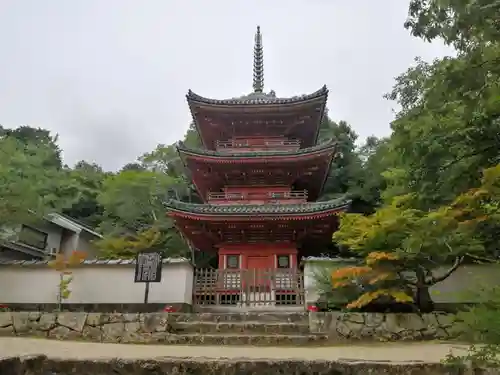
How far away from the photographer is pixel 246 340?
24.8 ft

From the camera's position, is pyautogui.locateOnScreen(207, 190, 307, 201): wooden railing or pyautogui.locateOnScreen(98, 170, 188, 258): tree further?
pyautogui.locateOnScreen(98, 170, 188, 258): tree

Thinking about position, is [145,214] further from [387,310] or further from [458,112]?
[458,112]

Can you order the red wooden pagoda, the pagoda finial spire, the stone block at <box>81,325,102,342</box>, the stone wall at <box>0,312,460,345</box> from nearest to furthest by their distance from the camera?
1. the stone wall at <box>0,312,460,345</box>
2. the stone block at <box>81,325,102,342</box>
3. the red wooden pagoda
4. the pagoda finial spire

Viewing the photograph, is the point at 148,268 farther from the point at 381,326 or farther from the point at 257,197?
the point at 257,197

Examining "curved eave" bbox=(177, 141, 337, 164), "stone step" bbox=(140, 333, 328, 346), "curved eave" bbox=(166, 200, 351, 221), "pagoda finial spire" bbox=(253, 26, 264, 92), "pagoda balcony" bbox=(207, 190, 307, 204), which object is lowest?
"stone step" bbox=(140, 333, 328, 346)

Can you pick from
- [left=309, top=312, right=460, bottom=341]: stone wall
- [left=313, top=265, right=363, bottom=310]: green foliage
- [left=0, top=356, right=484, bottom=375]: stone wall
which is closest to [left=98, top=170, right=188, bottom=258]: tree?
[left=313, top=265, right=363, bottom=310]: green foliage

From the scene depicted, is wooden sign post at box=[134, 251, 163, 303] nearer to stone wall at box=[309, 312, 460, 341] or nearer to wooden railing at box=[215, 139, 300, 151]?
stone wall at box=[309, 312, 460, 341]

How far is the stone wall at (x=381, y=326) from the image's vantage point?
8234 millimetres

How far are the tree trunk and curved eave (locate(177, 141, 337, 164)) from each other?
655 centimetres

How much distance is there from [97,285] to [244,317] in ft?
13.8

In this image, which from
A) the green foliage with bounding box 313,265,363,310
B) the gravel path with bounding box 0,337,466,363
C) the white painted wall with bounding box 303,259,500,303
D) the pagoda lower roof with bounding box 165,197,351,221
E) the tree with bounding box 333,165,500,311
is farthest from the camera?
the pagoda lower roof with bounding box 165,197,351,221

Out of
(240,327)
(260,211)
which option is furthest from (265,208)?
(240,327)

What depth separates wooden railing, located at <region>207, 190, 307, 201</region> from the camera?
1494 centimetres

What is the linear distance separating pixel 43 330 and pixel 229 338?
14.0 feet
